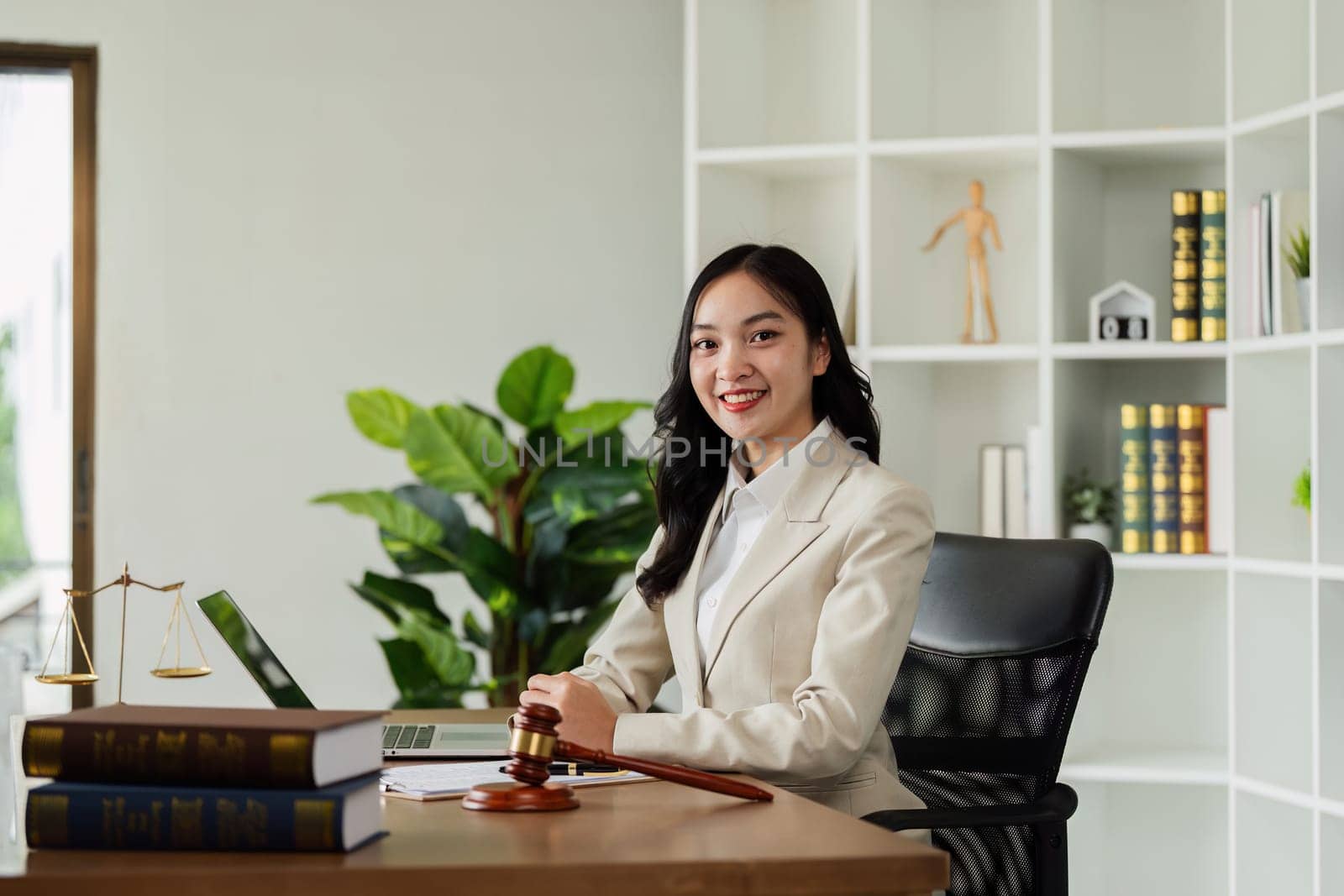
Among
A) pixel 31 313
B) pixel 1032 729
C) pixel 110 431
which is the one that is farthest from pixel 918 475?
pixel 31 313

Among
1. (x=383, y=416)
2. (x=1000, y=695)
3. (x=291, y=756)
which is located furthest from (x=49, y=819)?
(x=383, y=416)

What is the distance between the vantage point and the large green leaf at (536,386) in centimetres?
306

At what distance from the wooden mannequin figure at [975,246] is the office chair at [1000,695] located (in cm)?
122

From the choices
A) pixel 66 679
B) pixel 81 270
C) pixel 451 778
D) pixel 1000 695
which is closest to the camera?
pixel 451 778

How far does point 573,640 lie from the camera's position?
3143mm

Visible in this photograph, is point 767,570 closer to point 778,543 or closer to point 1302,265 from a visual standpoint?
point 778,543

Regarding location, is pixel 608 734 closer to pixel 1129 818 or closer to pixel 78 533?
pixel 1129 818

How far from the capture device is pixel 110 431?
3.66m

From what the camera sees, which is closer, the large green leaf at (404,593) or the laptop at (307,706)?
the laptop at (307,706)

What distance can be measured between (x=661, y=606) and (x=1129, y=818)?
1.75 meters

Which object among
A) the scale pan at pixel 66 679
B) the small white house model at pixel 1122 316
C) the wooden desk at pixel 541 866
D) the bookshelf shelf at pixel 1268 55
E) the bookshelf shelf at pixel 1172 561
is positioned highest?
the bookshelf shelf at pixel 1268 55

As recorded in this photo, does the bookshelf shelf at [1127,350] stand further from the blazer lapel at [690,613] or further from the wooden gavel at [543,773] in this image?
the wooden gavel at [543,773]

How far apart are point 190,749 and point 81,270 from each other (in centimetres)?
301

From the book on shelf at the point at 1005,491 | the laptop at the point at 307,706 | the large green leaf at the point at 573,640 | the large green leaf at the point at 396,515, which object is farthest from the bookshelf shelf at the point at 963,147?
the laptop at the point at 307,706
